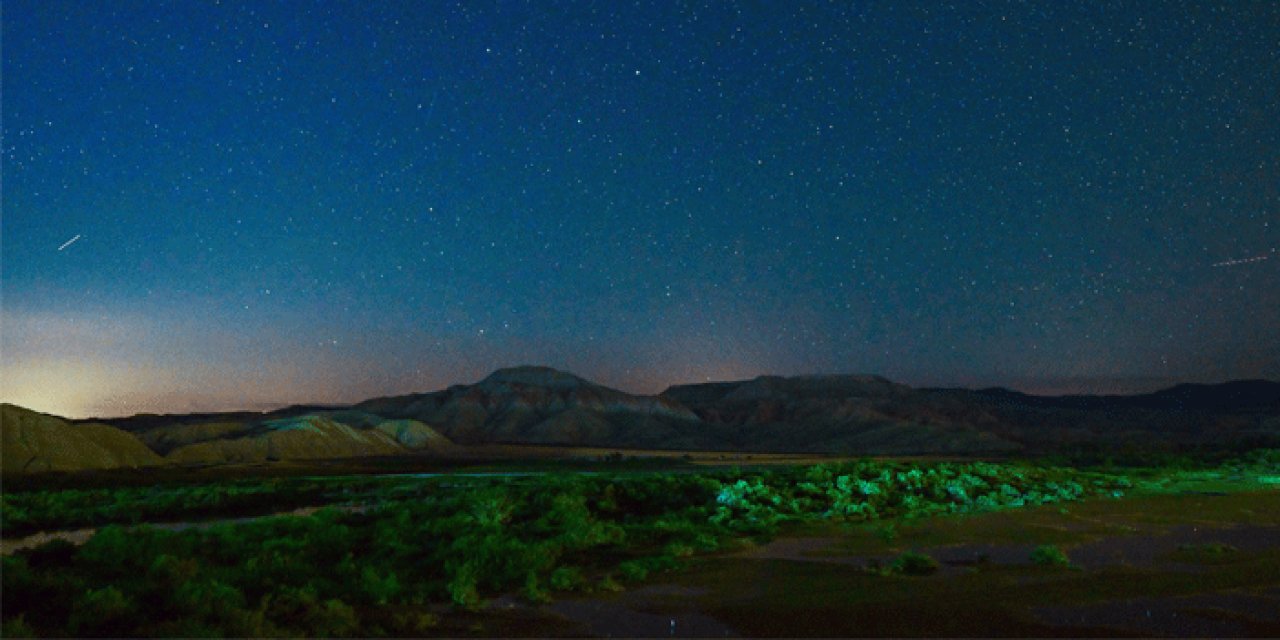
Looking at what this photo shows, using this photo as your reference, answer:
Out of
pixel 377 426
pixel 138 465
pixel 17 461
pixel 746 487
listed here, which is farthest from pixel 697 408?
pixel 746 487

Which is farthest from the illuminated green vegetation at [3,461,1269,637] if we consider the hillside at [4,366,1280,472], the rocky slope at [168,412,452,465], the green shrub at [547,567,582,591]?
the rocky slope at [168,412,452,465]

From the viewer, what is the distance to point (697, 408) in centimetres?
15838

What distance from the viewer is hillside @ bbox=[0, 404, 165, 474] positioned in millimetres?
51656

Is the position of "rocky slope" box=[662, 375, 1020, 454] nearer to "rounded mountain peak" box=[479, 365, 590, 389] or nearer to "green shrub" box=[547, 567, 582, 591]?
"rounded mountain peak" box=[479, 365, 590, 389]

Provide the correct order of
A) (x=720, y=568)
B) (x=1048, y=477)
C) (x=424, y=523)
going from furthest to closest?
(x=1048, y=477) < (x=424, y=523) < (x=720, y=568)

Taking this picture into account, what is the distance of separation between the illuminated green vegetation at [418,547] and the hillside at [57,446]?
77.8 feet

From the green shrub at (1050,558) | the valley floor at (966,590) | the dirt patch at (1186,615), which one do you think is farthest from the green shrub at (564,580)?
the green shrub at (1050,558)

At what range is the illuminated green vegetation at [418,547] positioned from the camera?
12.7m

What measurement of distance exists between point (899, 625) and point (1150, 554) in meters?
8.84

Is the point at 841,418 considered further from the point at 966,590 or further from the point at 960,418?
the point at 966,590

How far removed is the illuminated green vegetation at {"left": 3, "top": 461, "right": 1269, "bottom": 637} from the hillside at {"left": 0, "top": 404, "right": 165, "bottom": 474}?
23.7m

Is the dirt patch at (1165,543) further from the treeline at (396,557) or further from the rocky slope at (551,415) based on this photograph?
the rocky slope at (551,415)

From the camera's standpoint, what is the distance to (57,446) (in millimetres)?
54750

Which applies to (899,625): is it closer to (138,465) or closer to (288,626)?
(288,626)
